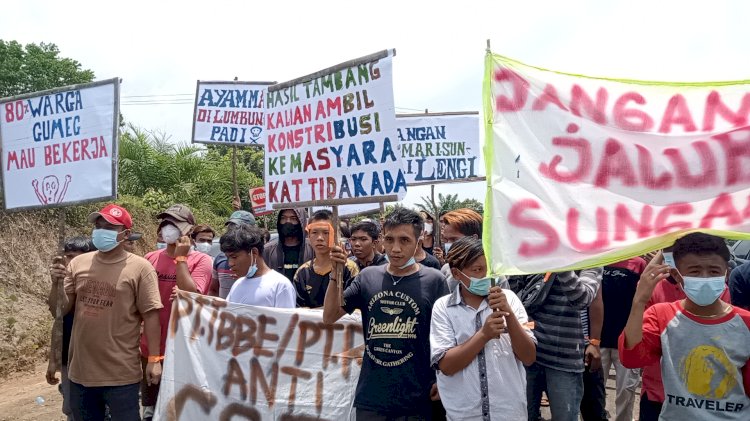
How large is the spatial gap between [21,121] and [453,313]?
387cm

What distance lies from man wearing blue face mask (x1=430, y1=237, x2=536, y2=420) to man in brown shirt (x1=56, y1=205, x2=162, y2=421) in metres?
2.05

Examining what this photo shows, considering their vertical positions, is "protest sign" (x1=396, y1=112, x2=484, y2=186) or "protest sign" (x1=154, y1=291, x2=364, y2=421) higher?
"protest sign" (x1=396, y1=112, x2=484, y2=186)

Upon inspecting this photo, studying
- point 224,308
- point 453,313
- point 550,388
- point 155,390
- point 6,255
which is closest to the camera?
point 453,313

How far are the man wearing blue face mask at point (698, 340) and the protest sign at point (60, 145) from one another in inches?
141

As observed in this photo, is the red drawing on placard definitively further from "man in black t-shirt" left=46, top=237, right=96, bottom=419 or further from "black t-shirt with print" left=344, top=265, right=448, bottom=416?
"black t-shirt with print" left=344, top=265, right=448, bottom=416

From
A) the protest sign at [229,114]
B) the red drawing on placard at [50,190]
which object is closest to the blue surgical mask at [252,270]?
the red drawing on placard at [50,190]

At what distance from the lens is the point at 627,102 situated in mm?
3002

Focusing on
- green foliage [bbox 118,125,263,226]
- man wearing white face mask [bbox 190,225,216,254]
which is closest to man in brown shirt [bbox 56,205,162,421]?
man wearing white face mask [bbox 190,225,216,254]

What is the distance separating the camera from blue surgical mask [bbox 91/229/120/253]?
425 cm

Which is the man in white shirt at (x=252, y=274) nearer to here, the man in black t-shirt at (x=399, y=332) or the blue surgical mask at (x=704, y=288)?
the man in black t-shirt at (x=399, y=332)

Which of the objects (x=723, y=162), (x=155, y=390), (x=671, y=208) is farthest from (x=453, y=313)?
(x=155, y=390)

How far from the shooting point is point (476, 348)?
122 inches

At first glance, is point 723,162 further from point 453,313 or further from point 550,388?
point 550,388

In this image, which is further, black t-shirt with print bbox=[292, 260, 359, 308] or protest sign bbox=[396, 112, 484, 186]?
protest sign bbox=[396, 112, 484, 186]
